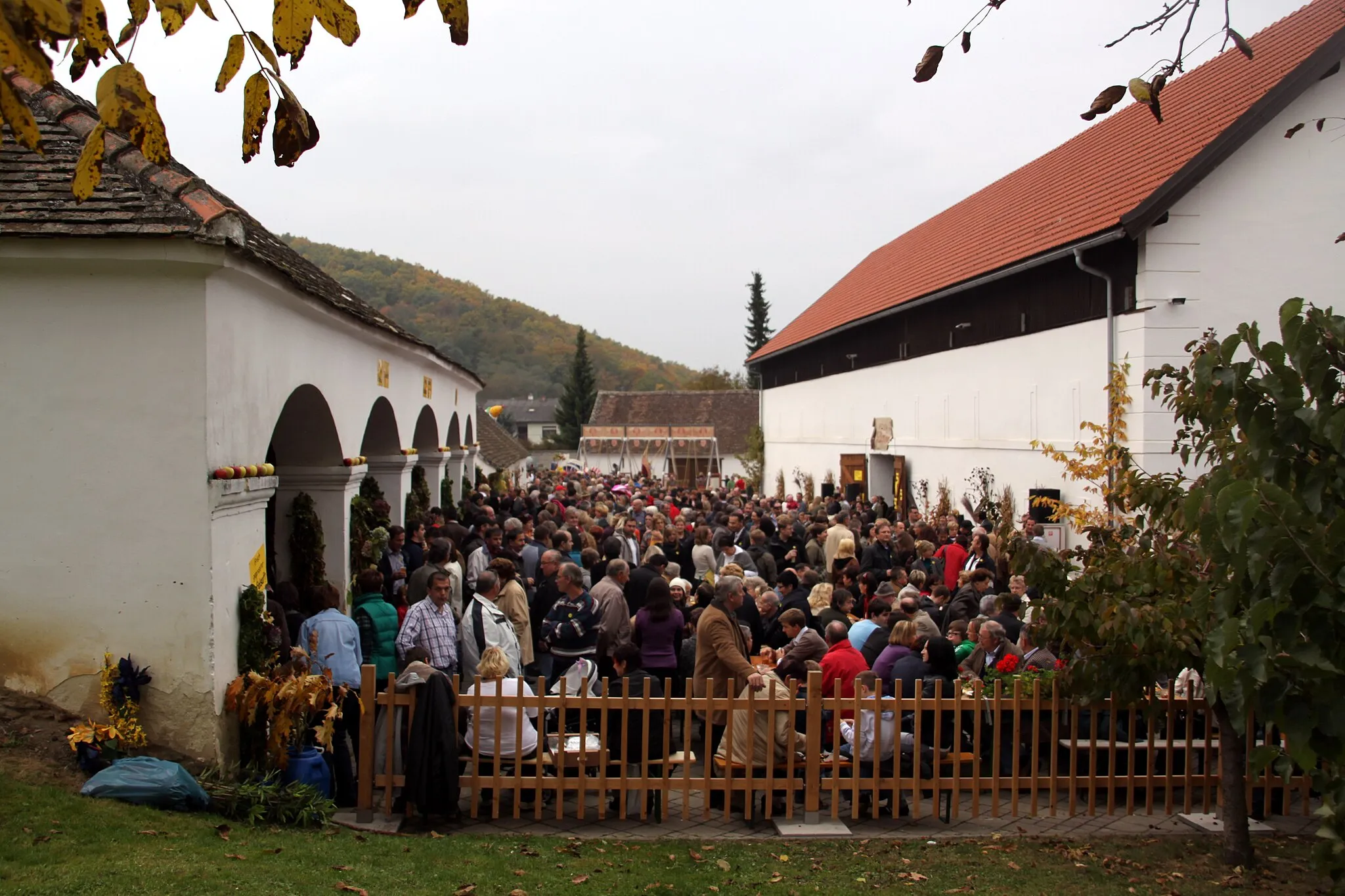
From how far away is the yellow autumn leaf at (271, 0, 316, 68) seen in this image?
8.90ft

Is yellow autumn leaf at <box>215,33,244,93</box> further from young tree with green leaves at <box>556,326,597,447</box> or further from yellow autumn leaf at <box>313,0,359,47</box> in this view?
young tree with green leaves at <box>556,326,597,447</box>

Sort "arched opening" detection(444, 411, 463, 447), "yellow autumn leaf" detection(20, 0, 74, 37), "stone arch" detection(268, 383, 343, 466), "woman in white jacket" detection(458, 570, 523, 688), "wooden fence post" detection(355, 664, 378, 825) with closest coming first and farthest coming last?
"yellow autumn leaf" detection(20, 0, 74, 37) < "wooden fence post" detection(355, 664, 378, 825) < "woman in white jacket" detection(458, 570, 523, 688) < "stone arch" detection(268, 383, 343, 466) < "arched opening" detection(444, 411, 463, 447)

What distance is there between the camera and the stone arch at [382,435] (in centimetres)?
1392

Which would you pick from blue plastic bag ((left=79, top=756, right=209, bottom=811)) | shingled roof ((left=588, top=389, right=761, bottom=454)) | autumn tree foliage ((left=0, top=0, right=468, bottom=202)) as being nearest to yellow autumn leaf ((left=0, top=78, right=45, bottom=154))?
autumn tree foliage ((left=0, top=0, right=468, bottom=202))

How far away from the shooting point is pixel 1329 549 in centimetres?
375

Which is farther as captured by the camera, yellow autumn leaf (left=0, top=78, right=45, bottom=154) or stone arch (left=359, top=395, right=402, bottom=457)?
stone arch (left=359, top=395, right=402, bottom=457)

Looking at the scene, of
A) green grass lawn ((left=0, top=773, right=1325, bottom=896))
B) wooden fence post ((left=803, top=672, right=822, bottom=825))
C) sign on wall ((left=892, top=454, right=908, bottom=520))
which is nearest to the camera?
green grass lawn ((left=0, top=773, right=1325, bottom=896))

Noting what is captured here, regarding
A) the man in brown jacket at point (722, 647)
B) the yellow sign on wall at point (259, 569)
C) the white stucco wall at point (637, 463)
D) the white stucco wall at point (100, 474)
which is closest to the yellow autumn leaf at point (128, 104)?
the white stucco wall at point (100, 474)

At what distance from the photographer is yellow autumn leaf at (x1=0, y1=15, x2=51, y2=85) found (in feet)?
7.51

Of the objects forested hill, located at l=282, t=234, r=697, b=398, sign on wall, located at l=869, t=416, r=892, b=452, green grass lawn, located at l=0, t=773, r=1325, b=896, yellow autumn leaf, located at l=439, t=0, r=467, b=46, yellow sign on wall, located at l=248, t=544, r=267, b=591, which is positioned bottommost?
green grass lawn, located at l=0, t=773, r=1325, b=896

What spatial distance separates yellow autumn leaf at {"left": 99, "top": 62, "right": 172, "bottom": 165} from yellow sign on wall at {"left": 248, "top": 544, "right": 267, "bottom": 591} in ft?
17.1

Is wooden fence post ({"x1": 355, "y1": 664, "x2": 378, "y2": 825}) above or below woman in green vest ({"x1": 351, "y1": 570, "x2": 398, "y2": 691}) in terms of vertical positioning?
below

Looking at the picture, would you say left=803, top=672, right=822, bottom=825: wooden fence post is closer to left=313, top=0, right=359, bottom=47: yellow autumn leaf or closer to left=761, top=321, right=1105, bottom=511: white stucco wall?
left=313, top=0, right=359, bottom=47: yellow autumn leaf

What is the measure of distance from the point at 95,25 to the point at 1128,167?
19.5 m
